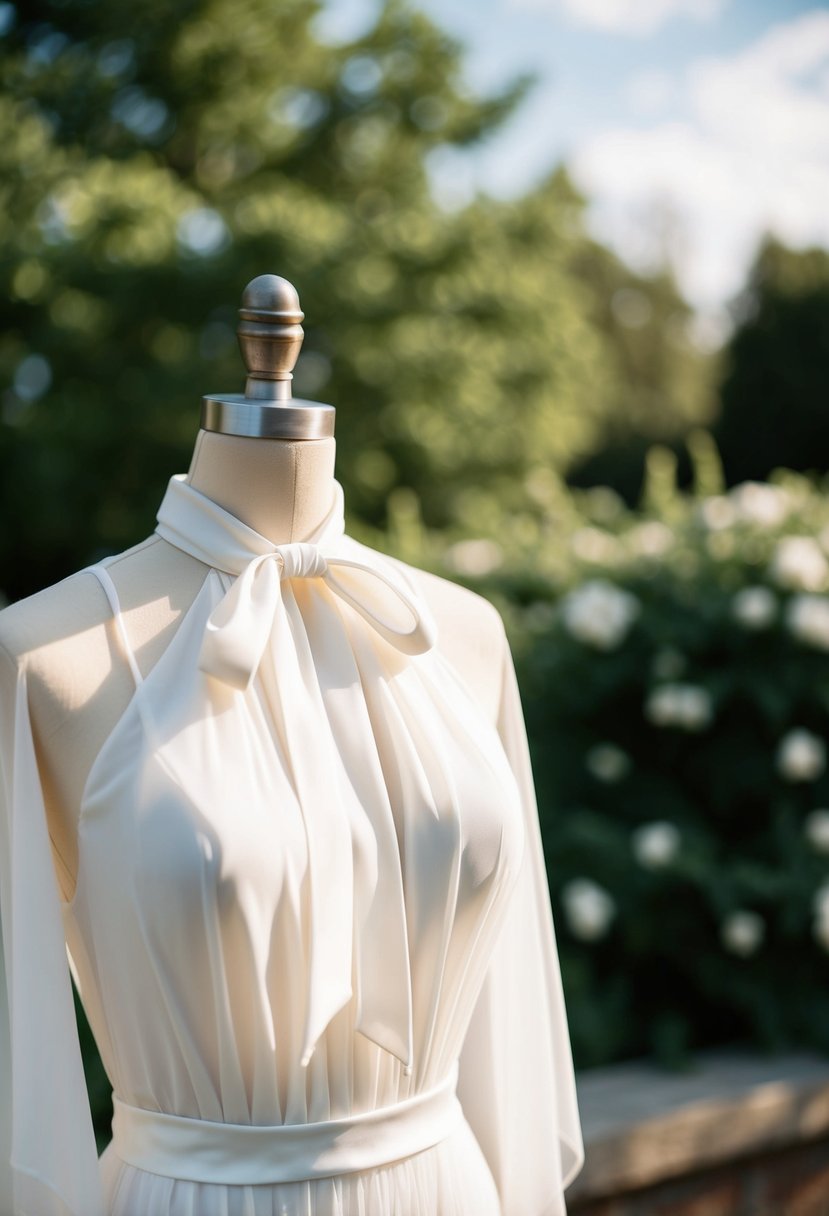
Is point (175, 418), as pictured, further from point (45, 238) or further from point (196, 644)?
point (196, 644)

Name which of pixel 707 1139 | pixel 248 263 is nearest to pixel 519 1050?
pixel 707 1139

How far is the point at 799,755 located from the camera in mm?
3447

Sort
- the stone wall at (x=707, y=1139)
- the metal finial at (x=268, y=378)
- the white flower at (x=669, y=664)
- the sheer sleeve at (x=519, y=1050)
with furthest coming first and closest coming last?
the white flower at (x=669, y=664)
the stone wall at (x=707, y=1139)
the sheer sleeve at (x=519, y=1050)
the metal finial at (x=268, y=378)

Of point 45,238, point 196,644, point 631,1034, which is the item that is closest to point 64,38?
point 45,238

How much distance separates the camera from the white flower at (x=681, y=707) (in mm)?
3541

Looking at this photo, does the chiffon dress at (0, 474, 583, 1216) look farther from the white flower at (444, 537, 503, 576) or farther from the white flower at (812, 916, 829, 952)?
the white flower at (444, 537, 503, 576)

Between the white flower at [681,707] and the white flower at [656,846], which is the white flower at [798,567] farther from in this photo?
the white flower at [656,846]

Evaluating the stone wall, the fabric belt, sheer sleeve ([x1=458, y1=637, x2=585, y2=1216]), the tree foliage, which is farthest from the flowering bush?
the tree foliage

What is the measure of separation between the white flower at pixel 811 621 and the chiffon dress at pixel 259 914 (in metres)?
2.29

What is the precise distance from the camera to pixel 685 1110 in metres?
2.84

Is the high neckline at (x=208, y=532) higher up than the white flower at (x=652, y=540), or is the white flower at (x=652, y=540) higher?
the high neckline at (x=208, y=532)

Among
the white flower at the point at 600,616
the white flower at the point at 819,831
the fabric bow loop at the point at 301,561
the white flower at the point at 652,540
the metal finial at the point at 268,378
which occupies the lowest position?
the white flower at the point at 819,831

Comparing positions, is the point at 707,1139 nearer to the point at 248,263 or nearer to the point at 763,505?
the point at 763,505

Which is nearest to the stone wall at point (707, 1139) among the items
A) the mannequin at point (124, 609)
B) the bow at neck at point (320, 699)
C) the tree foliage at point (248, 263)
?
the bow at neck at point (320, 699)
